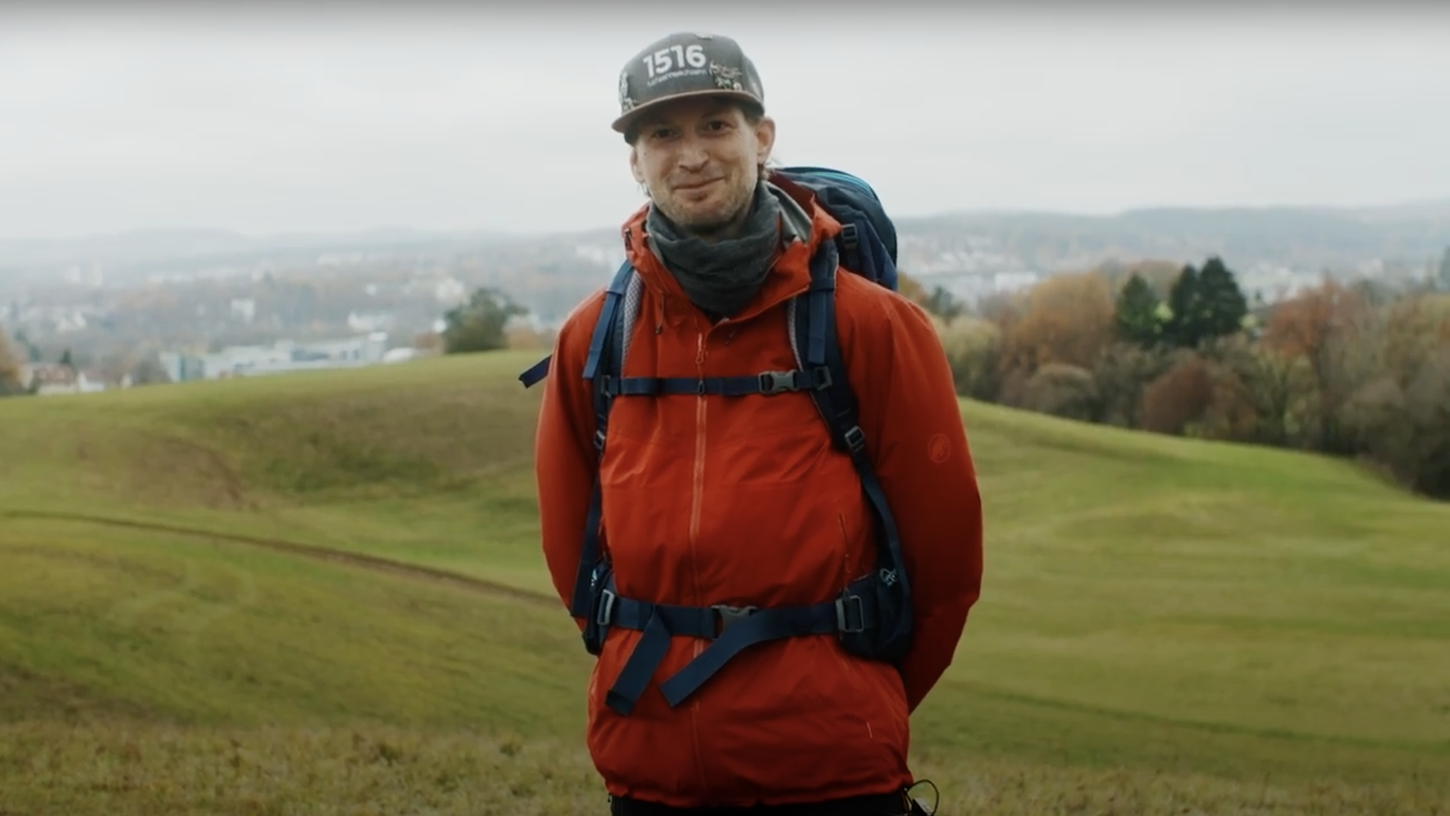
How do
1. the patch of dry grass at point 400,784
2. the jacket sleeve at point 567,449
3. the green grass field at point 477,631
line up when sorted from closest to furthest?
the jacket sleeve at point 567,449
the patch of dry grass at point 400,784
the green grass field at point 477,631

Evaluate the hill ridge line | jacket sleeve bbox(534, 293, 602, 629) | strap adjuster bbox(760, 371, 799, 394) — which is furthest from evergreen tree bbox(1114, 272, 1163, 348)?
strap adjuster bbox(760, 371, 799, 394)

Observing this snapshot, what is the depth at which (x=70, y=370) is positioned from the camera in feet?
145

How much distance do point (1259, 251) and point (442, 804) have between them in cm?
14465

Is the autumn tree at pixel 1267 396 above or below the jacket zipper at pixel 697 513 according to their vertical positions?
below

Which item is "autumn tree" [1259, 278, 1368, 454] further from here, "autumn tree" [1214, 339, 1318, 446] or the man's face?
the man's face

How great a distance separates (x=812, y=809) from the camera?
10.7 feet

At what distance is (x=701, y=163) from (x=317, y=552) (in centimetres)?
1552

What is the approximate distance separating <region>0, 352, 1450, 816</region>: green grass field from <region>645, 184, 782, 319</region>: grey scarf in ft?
19.0

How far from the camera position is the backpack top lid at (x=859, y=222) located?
11.8ft

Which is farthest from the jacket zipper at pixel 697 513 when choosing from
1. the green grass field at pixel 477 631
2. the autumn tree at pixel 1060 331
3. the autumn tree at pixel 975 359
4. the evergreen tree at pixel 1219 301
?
the autumn tree at pixel 975 359

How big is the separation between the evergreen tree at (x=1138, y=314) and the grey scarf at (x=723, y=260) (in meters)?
40.0

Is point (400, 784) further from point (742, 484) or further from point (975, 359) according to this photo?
point (975, 359)

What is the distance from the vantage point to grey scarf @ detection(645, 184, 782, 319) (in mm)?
3195

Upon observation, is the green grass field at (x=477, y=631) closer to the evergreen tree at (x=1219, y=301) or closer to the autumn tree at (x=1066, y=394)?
the autumn tree at (x=1066, y=394)
